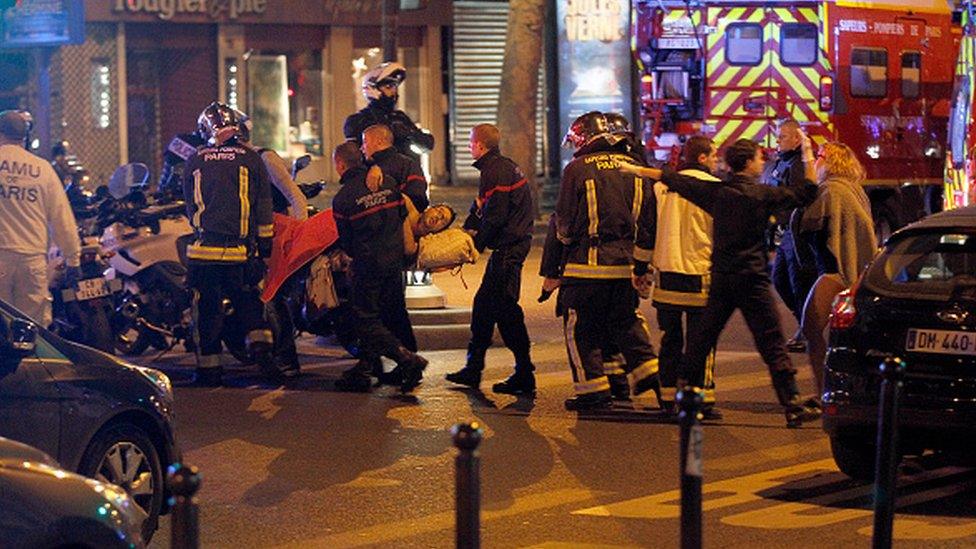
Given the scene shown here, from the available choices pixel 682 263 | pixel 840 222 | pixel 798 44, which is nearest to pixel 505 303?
pixel 682 263

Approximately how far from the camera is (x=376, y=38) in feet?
103

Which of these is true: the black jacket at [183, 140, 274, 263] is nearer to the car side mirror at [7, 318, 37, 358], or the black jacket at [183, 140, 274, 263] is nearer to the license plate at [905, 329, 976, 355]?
the car side mirror at [7, 318, 37, 358]

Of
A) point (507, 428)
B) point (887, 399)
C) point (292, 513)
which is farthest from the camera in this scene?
point (507, 428)

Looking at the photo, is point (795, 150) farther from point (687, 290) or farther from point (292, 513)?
point (292, 513)

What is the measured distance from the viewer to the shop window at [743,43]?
20.6 metres

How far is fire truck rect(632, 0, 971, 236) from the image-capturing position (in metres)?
20.5

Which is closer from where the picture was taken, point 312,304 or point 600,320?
point 600,320

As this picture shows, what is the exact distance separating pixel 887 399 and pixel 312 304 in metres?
6.56

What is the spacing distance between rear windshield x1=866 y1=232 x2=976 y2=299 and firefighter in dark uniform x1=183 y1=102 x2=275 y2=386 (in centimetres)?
486

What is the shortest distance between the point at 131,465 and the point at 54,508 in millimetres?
2583

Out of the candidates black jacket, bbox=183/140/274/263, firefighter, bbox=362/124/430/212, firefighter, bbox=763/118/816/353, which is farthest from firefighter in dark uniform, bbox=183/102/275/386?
firefighter, bbox=763/118/816/353

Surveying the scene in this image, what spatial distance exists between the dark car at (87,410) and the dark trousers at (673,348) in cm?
389

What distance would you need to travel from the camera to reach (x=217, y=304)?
12625 millimetres

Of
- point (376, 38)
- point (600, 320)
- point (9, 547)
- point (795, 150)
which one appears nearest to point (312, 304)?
point (600, 320)
